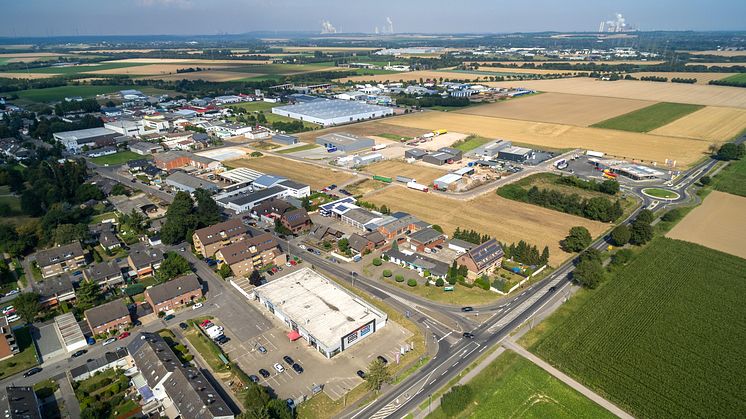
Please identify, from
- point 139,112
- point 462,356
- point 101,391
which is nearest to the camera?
point 101,391

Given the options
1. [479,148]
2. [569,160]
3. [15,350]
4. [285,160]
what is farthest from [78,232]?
[569,160]

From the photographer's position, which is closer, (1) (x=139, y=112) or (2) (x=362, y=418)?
(2) (x=362, y=418)

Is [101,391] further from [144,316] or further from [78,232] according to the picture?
[78,232]

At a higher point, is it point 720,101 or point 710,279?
point 720,101

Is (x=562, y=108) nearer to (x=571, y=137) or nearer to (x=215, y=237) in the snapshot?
(x=571, y=137)

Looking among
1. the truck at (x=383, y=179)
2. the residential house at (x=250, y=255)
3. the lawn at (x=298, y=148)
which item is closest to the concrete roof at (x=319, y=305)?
the residential house at (x=250, y=255)

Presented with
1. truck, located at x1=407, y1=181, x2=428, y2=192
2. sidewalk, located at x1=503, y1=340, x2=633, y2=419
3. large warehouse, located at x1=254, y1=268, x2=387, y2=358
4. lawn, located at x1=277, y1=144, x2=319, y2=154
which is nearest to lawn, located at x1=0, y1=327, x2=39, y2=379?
large warehouse, located at x1=254, y1=268, x2=387, y2=358

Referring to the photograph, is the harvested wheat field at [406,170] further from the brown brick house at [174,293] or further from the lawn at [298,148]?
the brown brick house at [174,293]
